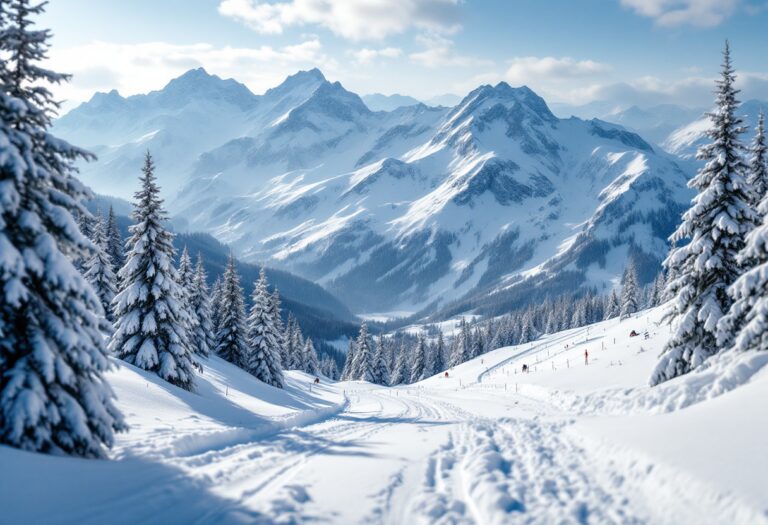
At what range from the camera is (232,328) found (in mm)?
48156

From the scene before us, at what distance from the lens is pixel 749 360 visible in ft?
48.4

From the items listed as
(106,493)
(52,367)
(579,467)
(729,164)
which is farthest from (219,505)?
(729,164)

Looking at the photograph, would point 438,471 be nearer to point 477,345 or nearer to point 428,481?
point 428,481

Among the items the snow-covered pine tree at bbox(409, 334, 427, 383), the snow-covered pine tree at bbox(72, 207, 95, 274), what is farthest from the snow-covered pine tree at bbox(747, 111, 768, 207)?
the snow-covered pine tree at bbox(409, 334, 427, 383)

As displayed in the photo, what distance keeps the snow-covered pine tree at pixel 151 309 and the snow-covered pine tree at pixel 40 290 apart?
15.5 metres

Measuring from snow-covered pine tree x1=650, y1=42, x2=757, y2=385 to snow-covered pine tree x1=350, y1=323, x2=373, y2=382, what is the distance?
210 ft

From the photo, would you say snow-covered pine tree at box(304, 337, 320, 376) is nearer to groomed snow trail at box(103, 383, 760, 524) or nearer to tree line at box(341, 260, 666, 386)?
tree line at box(341, 260, 666, 386)

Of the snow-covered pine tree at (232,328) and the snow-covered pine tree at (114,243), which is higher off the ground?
the snow-covered pine tree at (114,243)

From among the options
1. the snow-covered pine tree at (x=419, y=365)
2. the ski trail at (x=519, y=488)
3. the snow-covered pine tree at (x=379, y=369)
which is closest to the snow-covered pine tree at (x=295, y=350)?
the snow-covered pine tree at (x=379, y=369)

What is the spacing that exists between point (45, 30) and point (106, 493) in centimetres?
1010

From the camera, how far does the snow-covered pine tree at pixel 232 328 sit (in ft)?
155

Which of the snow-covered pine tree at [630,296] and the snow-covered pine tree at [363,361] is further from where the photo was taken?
the snow-covered pine tree at [630,296]

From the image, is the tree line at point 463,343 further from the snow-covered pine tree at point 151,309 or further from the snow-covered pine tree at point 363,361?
the snow-covered pine tree at point 151,309

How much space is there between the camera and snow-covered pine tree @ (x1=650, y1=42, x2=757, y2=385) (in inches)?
830
